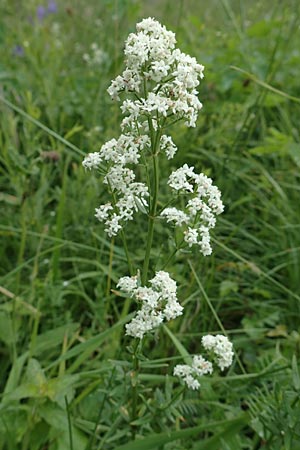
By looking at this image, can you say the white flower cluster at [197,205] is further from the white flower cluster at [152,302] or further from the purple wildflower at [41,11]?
the purple wildflower at [41,11]

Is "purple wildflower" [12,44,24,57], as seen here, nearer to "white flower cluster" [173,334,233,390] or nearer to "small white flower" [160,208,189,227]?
"small white flower" [160,208,189,227]

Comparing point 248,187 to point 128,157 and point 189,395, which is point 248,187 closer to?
point 189,395

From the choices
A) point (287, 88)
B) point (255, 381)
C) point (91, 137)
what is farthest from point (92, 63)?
point (255, 381)

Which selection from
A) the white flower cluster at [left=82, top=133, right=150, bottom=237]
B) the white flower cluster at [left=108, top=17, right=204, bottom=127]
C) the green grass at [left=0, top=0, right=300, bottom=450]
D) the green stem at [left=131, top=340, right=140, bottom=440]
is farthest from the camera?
the green grass at [left=0, top=0, right=300, bottom=450]

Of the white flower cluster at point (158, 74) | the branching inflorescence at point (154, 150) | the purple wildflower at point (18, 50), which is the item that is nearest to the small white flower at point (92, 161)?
the branching inflorescence at point (154, 150)

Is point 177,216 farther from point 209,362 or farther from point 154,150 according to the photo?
point 209,362

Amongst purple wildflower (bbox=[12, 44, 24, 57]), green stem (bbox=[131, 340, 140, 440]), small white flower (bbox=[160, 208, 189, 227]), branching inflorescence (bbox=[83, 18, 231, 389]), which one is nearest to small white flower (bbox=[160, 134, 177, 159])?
branching inflorescence (bbox=[83, 18, 231, 389])

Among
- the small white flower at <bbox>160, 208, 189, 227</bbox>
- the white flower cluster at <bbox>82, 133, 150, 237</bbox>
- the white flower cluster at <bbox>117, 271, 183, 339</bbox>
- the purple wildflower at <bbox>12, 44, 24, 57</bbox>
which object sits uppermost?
the purple wildflower at <bbox>12, 44, 24, 57</bbox>

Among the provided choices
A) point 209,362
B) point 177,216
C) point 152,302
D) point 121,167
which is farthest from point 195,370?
point 121,167
